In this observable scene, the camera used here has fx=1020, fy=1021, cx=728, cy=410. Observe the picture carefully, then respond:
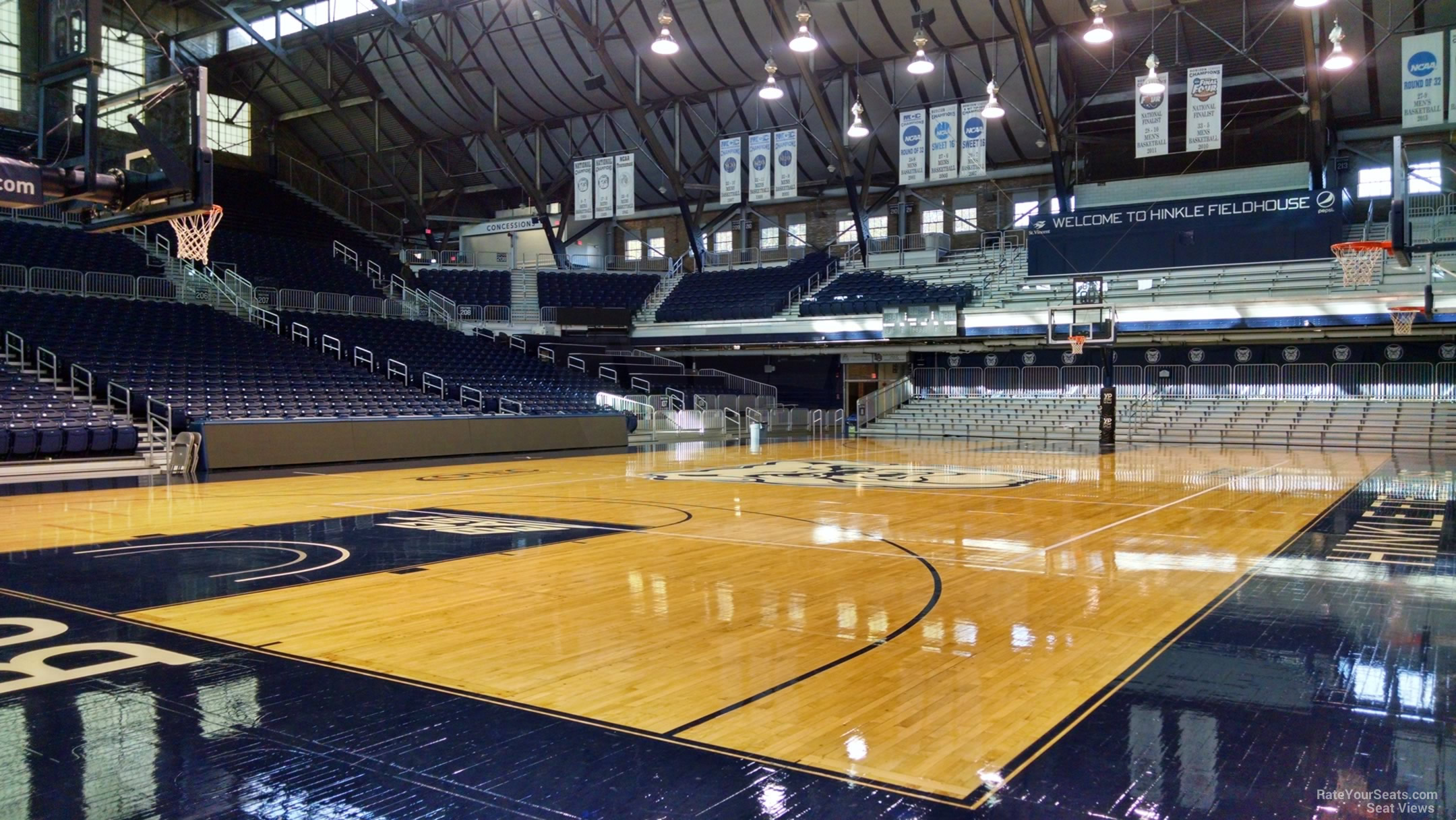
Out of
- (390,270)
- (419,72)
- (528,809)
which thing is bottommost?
(528,809)

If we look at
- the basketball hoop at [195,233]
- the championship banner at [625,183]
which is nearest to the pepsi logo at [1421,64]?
the championship banner at [625,183]

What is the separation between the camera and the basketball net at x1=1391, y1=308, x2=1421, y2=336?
24.0 metres

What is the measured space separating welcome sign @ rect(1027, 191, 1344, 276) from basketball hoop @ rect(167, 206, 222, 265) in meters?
24.7

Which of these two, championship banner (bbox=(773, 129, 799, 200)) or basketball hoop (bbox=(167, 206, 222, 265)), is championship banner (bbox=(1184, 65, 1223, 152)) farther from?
basketball hoop (bbox=(167, 206, 222, 265))

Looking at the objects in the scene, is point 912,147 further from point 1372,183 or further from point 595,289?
point 595,289

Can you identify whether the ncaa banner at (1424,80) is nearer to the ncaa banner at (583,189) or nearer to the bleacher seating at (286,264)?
the ncaa banner at (583,189)

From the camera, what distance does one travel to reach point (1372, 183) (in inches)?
1219

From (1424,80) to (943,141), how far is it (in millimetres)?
11518

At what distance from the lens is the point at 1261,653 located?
584 cm

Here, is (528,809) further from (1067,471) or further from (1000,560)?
(1067,471)

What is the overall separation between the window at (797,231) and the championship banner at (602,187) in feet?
26.6

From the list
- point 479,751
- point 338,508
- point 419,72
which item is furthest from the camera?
point 419,72

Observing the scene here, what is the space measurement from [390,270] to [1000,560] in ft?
105

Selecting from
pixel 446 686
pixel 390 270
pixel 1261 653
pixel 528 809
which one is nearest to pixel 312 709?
pixel 446 686
